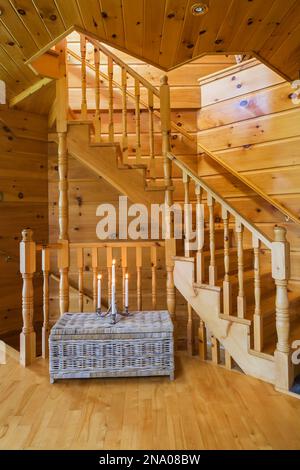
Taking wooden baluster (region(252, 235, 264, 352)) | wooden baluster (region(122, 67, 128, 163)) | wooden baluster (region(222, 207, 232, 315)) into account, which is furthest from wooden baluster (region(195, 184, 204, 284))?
wooden baluster (region(122, 67, 128, 163))

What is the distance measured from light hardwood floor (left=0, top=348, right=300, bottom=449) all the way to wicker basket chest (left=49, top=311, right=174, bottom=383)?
0.29 ft

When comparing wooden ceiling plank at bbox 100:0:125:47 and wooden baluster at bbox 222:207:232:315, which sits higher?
wooden ceiling plank at bbox 100:0:125:47

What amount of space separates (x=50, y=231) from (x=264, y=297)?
2349 millimetres

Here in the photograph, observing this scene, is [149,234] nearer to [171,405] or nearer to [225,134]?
[225,134]

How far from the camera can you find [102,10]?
196cm

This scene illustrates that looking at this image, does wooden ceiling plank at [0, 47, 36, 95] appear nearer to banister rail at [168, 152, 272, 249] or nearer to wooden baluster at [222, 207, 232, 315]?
banister rail at [168, 152, 272, 249]

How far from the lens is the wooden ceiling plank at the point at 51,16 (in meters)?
1.84

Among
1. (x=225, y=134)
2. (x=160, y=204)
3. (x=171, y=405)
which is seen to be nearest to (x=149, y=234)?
(x=160, y=204)

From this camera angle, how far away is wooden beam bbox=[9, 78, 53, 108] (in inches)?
108

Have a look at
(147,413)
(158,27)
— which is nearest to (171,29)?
(158,27)

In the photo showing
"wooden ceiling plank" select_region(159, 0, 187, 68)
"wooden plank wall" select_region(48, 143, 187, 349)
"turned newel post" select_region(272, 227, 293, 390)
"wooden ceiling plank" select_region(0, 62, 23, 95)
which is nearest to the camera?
"wooden ceiling plank" select_region(159, 0, 187, 68)

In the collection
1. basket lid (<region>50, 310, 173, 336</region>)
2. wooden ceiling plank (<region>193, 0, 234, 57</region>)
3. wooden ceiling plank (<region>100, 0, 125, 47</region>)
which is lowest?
basket lid (<region>50, 310, 173, 336</region>)

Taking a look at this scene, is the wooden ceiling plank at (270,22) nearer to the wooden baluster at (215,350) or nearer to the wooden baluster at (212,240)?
the wooden baluster at (212,240)
